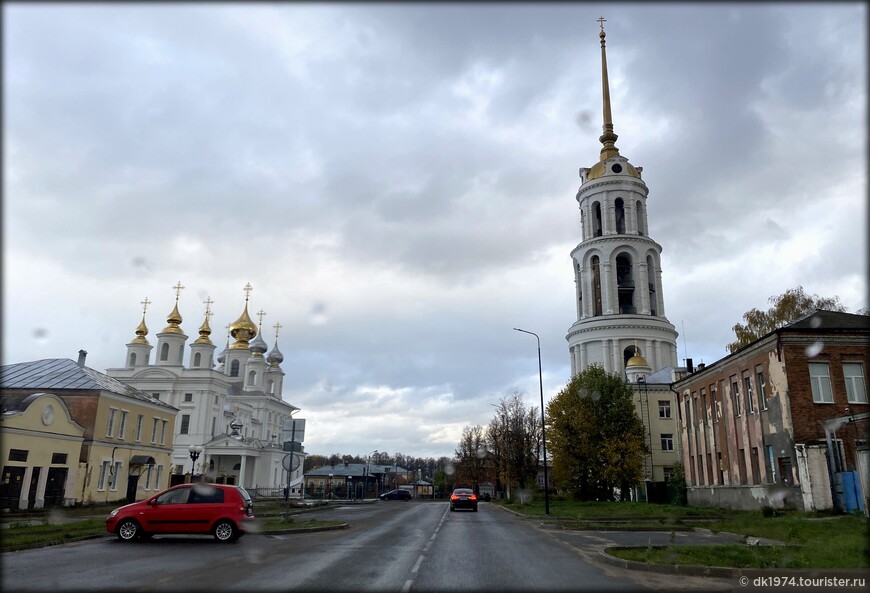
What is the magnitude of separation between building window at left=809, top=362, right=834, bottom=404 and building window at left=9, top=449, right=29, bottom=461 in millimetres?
35671

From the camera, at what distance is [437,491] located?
4439 inches

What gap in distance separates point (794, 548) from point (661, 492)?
37.9m

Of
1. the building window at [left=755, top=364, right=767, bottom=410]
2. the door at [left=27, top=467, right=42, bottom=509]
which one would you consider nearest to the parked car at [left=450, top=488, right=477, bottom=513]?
the building window at [left=755, top=364, right=767, bottom=410]

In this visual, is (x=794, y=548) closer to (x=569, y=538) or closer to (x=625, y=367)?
(x=569, y=538)

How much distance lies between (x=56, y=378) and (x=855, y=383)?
4165cm

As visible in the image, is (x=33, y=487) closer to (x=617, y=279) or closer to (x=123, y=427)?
(x=123, y=427)

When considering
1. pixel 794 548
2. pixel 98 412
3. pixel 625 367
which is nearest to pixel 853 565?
pixel 794 548

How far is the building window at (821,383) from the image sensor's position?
2900 cm

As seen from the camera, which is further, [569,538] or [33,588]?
[569,538]

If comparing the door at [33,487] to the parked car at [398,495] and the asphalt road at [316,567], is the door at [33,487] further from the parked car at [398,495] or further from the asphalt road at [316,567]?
the parked car at [398,495]

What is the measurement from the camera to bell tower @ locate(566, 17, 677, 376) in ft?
250

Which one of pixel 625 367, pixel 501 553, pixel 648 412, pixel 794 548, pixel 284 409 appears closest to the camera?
pixel 794 548

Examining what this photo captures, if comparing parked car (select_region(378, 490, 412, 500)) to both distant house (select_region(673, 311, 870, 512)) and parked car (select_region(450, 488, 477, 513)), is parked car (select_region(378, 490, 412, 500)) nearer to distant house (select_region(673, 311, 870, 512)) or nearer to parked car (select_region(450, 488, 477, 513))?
parked car (select_region(450, 488, 477, 513))

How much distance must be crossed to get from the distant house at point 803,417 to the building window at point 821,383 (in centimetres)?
4
